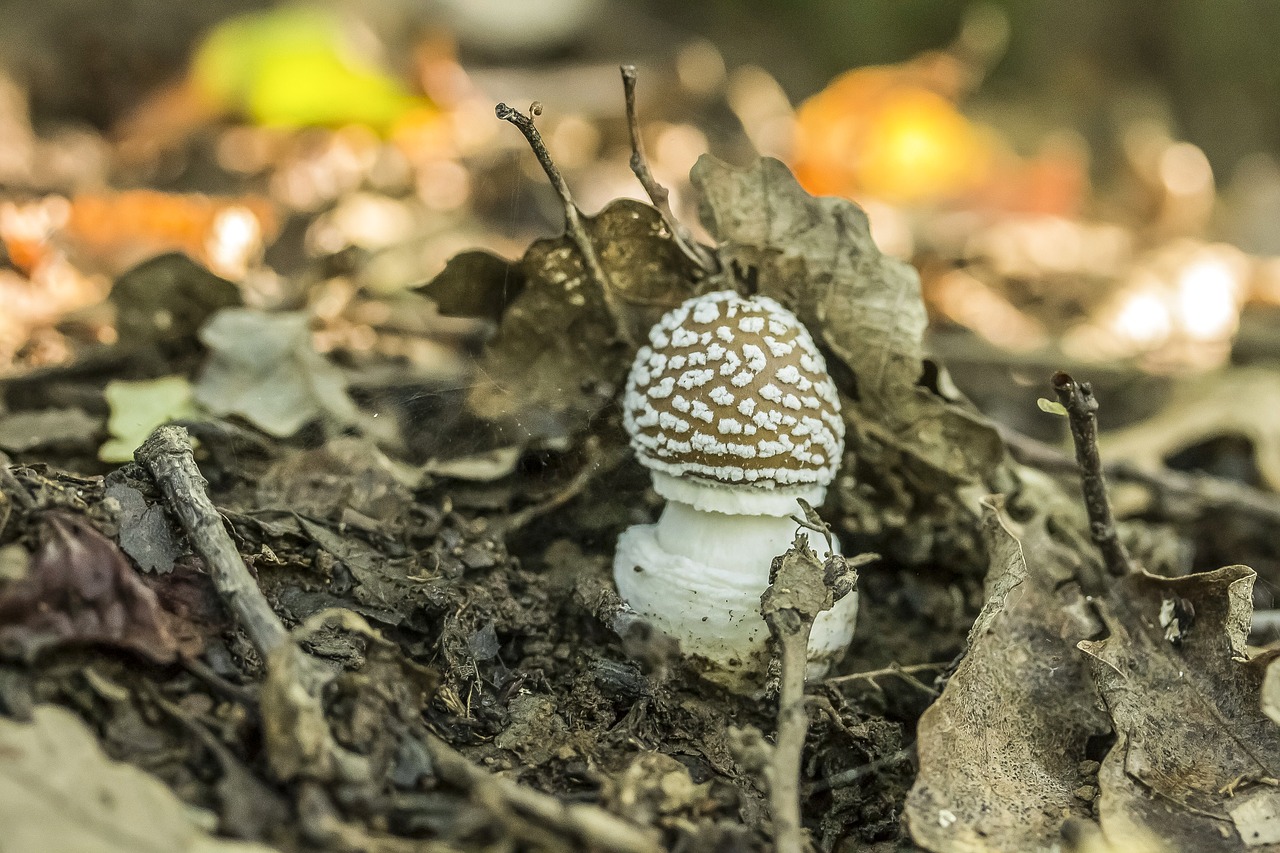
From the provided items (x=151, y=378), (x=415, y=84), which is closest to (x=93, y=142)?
(x=415, y=84)

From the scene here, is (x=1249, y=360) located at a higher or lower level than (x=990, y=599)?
higher

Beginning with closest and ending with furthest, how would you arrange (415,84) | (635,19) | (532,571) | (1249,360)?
(532,571) → (1249,360) → (415,84) → (635,19)

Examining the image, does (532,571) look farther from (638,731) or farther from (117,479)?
(117,479)

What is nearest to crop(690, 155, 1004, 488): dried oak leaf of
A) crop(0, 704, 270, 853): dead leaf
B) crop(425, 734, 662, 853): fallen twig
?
crop(425, 734, 662, 853): fallen twig

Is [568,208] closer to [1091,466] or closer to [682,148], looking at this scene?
[1091,466]

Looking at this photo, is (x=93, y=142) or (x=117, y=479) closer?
(x=117, y=479)

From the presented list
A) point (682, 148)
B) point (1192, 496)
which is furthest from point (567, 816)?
point (682, 148)
